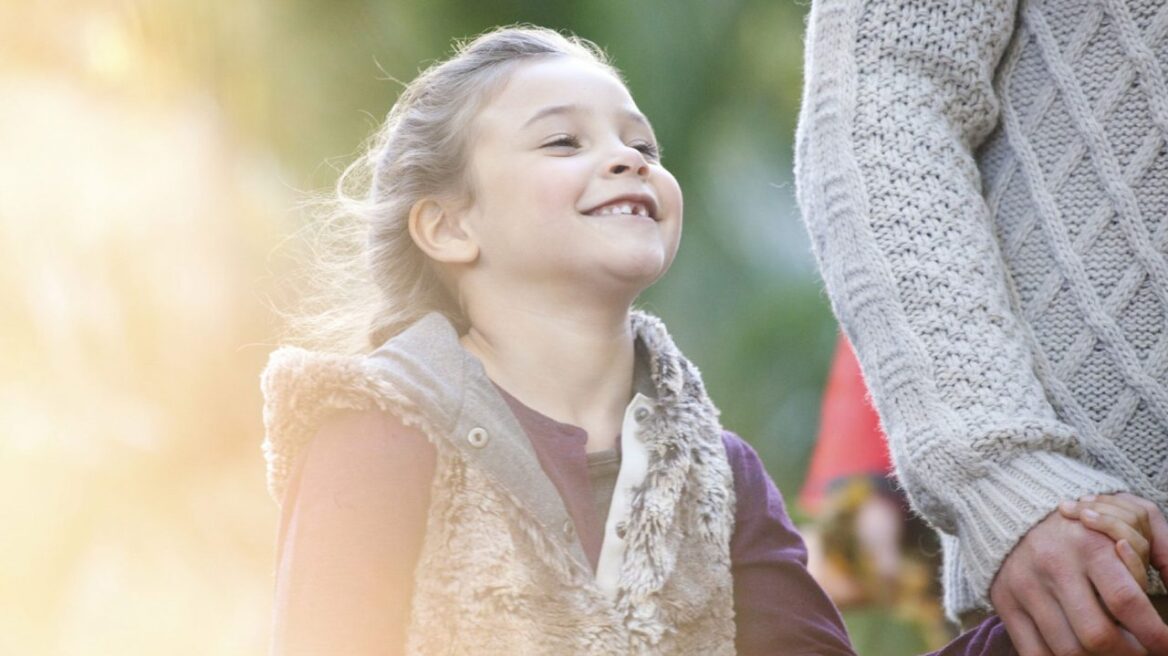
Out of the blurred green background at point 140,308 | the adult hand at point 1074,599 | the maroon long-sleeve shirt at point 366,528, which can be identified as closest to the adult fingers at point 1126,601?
the adult hand at point 1074,599

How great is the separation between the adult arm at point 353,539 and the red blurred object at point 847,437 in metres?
1.60

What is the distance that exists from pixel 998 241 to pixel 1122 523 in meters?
0.33

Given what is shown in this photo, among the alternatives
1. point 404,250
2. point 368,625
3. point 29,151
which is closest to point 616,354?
point 404,250

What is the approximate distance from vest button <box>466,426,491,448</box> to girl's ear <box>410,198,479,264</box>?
0.89 ft

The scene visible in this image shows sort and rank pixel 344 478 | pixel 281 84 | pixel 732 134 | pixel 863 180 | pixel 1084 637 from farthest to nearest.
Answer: pixel 732 134
pixel 281 84
pixel 344 478
pixel 863 180
pixel 1084 637

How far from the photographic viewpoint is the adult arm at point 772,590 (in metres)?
1.62

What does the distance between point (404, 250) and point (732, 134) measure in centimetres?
293

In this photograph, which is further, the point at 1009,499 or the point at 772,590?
the point at 772,590

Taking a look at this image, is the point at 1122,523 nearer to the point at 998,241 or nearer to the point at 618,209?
the point at 998,241

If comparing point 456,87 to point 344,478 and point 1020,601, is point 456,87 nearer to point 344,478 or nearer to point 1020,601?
point 344,478

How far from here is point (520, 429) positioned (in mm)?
1535

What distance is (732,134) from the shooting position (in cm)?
460

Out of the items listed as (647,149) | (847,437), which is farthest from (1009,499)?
(847,437)

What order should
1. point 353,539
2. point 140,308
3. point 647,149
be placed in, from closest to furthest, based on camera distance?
1. point 353,539
2. point 647,149
3. point 140,308
